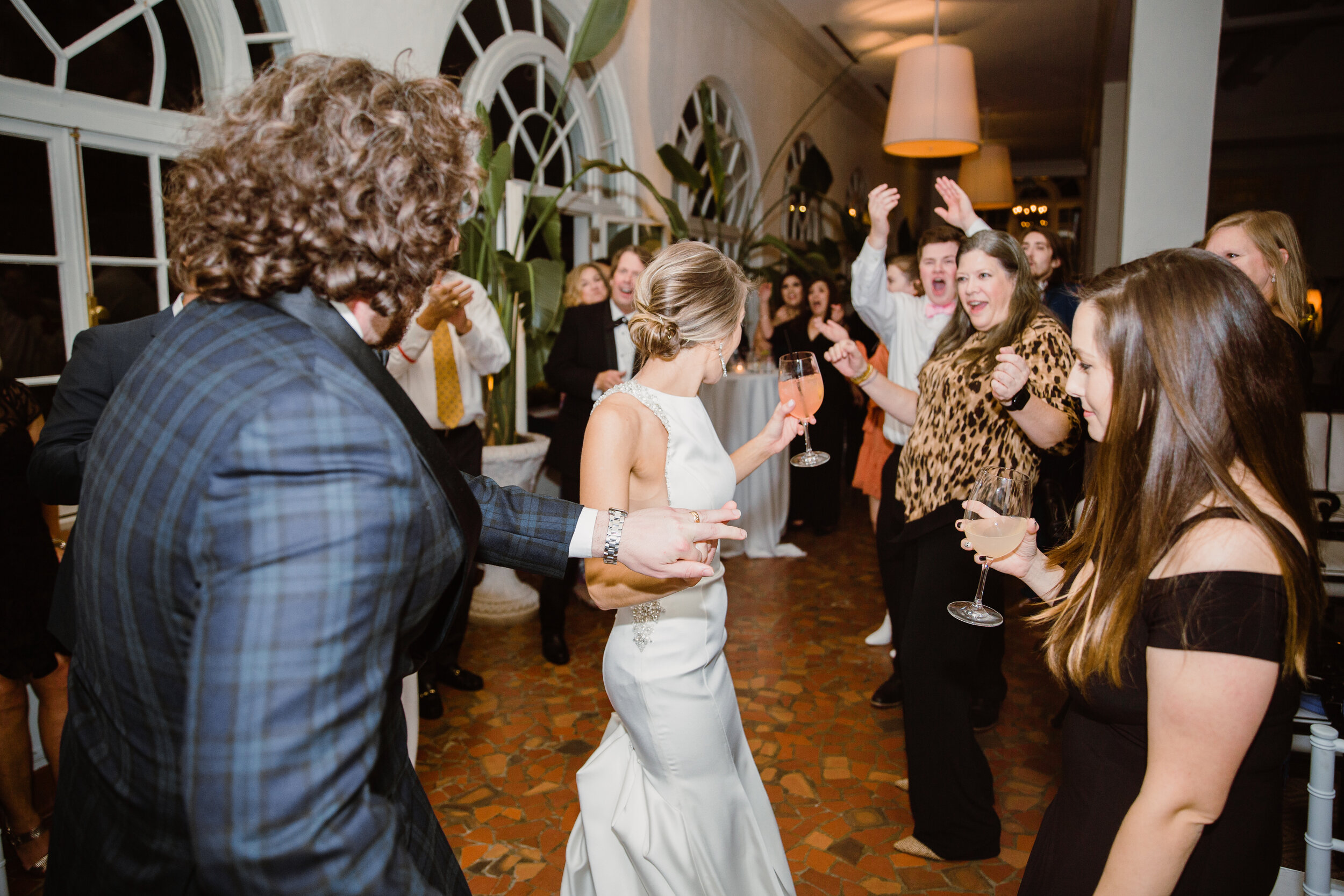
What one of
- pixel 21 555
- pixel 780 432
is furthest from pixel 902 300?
pixel 21 555

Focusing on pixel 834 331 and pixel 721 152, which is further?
pixel 721 152

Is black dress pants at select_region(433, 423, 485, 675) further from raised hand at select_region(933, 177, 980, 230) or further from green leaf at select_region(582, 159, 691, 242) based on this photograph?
raised hand at select_region(933, 177, 980, 230)

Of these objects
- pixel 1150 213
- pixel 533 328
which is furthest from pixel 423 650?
pixel 1150 213

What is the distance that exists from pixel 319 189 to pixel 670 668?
1139mm

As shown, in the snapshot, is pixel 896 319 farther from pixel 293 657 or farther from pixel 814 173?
pixel 814 173

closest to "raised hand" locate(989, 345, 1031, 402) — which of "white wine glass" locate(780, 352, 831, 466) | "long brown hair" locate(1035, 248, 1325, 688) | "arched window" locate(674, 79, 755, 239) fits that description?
"white wine glass" locate(780, 352, 831, 466)

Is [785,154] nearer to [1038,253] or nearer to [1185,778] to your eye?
[1038,253]

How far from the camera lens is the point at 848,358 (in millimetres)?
2350

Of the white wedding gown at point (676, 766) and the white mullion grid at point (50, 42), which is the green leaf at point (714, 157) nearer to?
the white mullion grid at point (50, 42)

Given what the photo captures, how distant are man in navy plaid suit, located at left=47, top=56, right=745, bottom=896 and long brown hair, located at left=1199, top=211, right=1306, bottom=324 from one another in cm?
258

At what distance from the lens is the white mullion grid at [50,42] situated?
2527mm

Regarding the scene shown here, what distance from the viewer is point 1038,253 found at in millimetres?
3988

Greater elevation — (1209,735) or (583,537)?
(583,537)

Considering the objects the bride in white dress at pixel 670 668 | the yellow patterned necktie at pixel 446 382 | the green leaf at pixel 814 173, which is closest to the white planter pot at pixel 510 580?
the yellow patterned necktie at pixel 446 382
